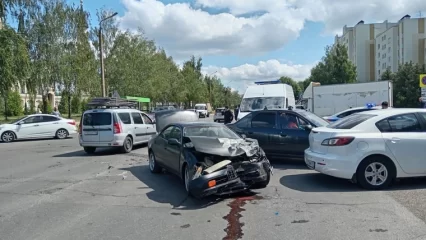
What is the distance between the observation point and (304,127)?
32.4 feet

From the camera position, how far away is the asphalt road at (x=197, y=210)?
494 cm

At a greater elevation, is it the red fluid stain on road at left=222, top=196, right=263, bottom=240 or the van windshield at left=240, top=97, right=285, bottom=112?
the van windshield at left=240, top=97, right=285, bottom=112

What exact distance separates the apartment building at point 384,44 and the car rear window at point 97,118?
274 ft

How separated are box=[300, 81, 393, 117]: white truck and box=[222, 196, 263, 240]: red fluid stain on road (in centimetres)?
2133

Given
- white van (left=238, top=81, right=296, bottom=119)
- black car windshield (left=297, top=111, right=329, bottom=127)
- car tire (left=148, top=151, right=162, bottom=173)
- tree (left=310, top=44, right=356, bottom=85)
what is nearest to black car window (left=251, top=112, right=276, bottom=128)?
black car windshield (left=297, top=111, right=329, bottom=127)

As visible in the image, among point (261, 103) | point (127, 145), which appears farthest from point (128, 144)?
point (261, 103)

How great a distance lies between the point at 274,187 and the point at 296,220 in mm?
2155

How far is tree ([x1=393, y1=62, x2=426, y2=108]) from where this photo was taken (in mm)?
46719

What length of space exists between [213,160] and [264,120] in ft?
13.5

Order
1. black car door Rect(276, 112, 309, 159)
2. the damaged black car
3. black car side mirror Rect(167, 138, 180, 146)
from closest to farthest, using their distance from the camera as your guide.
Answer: the damaged black car < black car side mirror Rect(167, 138, 180, 146) < black car door Rect(276, 112, 309, 159)

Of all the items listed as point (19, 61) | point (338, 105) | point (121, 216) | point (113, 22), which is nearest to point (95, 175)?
point (121, 216)

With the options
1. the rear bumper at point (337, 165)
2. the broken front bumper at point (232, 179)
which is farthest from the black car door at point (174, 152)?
the rear bumper at point (337, 165)

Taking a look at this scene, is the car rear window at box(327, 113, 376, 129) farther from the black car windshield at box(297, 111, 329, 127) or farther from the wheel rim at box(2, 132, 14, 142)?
the wheel rim at box(2, 132, 14, 142)

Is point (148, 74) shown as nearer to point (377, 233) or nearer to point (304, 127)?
point (304, 127)
